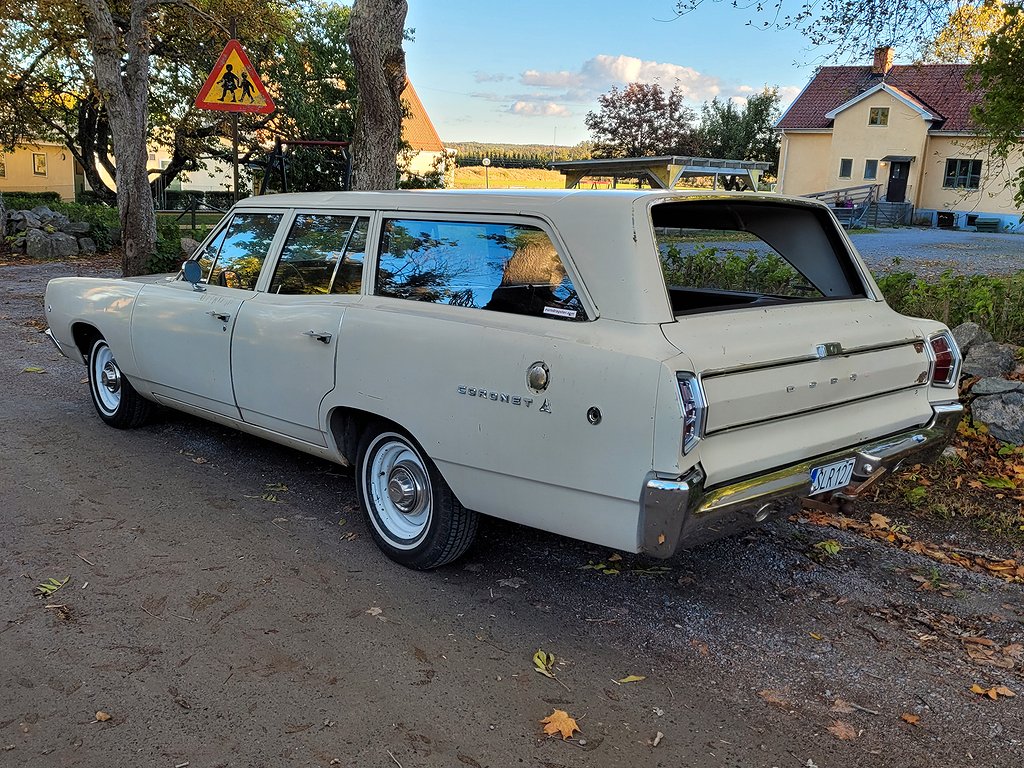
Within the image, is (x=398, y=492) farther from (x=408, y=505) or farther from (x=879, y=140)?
(x=879, y=140)

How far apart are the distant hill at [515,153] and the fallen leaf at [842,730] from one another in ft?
137

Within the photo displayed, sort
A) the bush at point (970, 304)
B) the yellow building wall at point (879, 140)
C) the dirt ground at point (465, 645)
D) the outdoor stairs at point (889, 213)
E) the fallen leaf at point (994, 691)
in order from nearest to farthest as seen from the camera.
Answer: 1. the dirt ground at point (465, 645)
2. the fallen leaf at point (994, 691)
3. the bush at point (970, 304)
4. the outdoor stairs at point (889, 213)
5. the yellow building wall at point (879, 140)

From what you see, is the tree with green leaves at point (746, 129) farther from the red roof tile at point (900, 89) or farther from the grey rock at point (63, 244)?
the grey rock at point (63, 244)

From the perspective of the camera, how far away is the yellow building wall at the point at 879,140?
4041cm

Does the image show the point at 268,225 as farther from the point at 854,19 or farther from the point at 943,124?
the point at 943,124

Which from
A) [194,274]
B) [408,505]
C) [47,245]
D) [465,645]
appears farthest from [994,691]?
[47,245]

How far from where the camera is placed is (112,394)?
6.30m

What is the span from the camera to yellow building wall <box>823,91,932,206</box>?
40406 mm

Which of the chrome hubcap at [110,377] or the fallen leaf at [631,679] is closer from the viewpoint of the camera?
the fallen leaf at [631,679]

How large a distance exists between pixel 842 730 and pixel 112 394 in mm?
5433

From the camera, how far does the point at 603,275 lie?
11.0 feet

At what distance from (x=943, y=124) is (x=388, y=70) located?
39919 millimetres

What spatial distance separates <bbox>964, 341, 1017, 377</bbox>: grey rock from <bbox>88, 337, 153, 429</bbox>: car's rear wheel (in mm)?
6007

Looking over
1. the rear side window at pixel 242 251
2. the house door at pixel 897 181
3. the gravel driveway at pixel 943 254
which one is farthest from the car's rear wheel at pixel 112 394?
the house door at pixel 897 181
